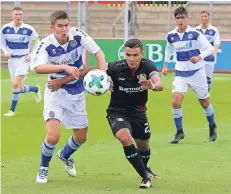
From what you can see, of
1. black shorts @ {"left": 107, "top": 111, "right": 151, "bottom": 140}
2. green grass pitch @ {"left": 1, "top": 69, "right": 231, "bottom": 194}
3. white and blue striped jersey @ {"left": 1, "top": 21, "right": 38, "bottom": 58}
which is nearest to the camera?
green grass pitch @ {"left": 1, "top": 69, "right": 231, "bottom": 194}

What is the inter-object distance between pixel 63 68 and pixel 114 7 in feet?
80.4

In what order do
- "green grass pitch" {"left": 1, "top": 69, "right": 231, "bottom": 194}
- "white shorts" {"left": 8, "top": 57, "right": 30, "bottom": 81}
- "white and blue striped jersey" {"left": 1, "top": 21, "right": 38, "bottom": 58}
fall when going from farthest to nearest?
"white and blue striped jersey" {"left": 1, "top": 21, "right": 38, "bottom": 58} → "white shorts" {"left": 8, "top": 57, "right": 30, "bottom": 81} → "green grass pitch" {"left": 1, "top": 69, "right": 231, "bottom": 194}

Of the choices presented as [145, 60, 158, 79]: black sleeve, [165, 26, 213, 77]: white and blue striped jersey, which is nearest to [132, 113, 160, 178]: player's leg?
[145, 60, 158, 79]: black sleeve

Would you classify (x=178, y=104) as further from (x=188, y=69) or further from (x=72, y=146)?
(x=72, y=146)

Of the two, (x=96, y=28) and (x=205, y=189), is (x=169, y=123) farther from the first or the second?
(x=96, y=28)

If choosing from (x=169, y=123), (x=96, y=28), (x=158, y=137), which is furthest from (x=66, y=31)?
(x=96, y=28)

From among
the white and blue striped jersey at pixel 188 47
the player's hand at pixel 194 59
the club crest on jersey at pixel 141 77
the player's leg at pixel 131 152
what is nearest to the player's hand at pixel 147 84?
the club crest on jersey at pixel 141 77

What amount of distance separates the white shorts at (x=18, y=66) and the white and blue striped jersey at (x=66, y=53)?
719cm

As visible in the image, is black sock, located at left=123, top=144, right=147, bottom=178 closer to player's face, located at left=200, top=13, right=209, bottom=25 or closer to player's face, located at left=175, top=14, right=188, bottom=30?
player's face, located at left=175, top=14, right=188, bottom=30

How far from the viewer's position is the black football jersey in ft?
27.9

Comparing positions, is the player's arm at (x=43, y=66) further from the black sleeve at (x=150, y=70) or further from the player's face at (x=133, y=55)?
the black sleeve at (x=150, y=70)

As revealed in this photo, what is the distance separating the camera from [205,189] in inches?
324

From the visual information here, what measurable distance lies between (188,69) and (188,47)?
0.38 meters

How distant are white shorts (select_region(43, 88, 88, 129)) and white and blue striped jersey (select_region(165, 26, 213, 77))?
3.75m
